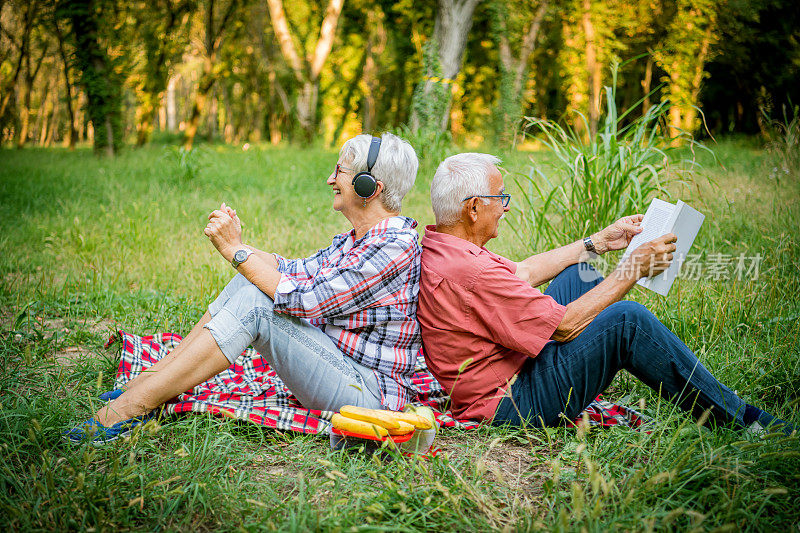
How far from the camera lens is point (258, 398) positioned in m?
2.80

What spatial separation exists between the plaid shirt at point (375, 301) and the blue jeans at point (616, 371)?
497 millimetres

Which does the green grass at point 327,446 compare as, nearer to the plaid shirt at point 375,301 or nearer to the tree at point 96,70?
the plaid shirt at point 375,301

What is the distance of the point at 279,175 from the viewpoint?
9195 mm

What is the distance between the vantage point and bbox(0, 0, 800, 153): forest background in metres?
13.1

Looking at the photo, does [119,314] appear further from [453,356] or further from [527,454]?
[527,454]

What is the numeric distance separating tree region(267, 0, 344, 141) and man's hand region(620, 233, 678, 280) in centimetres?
1316

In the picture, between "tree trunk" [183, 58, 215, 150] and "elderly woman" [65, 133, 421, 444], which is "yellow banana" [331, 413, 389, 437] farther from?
"tree trunk" [183, 58, 215, 150]

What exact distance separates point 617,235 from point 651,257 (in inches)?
23.7

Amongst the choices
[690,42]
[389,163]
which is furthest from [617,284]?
[690,42]

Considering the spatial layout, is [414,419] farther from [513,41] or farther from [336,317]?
[513,41]

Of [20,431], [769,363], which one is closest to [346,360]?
[20,431]

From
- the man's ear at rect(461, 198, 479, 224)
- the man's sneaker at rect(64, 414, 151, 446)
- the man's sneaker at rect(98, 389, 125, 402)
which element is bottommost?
the man's sneaker at rect(98, 389, 125, 402)

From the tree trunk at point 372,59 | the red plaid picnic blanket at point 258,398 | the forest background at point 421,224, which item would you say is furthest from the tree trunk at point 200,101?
the red plaid picnic blanket at point 258,398

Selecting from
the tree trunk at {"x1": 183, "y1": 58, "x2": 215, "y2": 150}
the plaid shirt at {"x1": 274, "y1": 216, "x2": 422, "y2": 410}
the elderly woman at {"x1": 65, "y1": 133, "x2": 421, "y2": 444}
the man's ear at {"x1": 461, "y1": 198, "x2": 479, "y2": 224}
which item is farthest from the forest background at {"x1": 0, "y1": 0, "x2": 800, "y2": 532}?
the tree trunk at {"x1": 183, "y1": 58, "x2": 215, "y2": 150}
